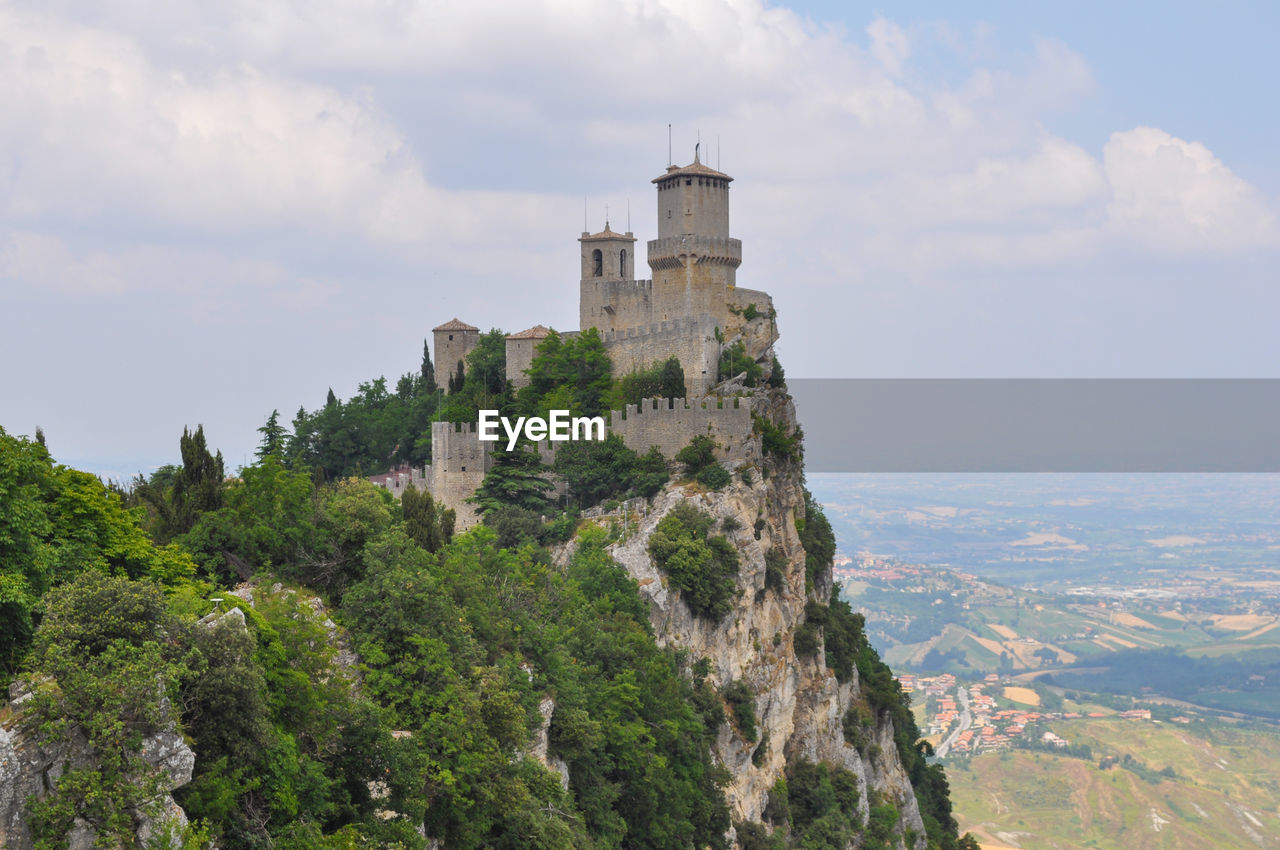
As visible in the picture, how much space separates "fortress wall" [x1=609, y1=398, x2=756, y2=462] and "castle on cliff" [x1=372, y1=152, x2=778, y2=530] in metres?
0.04

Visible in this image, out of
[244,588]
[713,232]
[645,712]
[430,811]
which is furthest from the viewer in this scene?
[713,232]

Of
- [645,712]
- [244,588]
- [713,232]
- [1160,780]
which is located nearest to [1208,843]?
[1160,780]

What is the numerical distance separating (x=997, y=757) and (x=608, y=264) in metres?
107

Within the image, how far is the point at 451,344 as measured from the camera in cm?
7356

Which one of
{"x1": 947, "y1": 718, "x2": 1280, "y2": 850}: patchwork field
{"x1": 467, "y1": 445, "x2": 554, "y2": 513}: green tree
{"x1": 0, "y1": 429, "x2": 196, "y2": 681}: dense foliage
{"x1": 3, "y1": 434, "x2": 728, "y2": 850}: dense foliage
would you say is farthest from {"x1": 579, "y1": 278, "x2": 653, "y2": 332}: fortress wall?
{"x1": 947, "y1": 718, "x2": 1280, "y2": 850}: patchwork field

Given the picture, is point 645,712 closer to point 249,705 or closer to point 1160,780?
point 249,705

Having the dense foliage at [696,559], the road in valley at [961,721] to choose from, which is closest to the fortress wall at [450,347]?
the dense foliage at [696,559]

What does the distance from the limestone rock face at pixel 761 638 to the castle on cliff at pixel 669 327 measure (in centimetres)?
266

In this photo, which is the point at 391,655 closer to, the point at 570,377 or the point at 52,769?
the point at 52,769

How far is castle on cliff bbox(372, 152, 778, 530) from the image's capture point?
5669cm

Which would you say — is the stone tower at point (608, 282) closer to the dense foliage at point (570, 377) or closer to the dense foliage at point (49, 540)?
the dense foliage at point (570, 377)

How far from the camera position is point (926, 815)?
7200cm

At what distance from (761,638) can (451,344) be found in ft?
86.5

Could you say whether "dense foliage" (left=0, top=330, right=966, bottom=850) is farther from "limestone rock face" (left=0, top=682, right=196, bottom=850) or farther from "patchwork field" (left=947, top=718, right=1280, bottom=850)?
"patchwork field" (left=947, top=718, right=1280, bottom=850)
